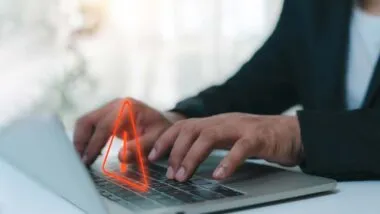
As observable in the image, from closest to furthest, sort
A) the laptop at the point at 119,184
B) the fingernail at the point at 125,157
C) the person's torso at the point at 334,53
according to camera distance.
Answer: the laptop at the point at 119,184
the fingernail at the point at 125,157
the person's torso at the point at 334,53

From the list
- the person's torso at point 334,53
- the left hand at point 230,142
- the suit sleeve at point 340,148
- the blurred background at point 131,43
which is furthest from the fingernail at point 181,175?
the blurred background at point 131,43

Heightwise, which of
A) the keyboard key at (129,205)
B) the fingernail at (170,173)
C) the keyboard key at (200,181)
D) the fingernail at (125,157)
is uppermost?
the keyboard key at (129,205)

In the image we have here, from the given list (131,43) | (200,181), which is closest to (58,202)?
(200,181)

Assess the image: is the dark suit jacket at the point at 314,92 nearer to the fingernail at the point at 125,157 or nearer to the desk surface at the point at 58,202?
the desk surface at the point at 58,202

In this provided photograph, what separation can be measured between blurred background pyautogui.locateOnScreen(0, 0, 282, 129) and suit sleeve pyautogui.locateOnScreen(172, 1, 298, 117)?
24cm

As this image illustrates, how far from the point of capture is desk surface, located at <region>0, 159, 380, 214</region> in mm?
500

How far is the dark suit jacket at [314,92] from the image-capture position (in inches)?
25.5

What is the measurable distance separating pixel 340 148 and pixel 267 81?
431 millimetres

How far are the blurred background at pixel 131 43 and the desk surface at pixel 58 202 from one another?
753mm

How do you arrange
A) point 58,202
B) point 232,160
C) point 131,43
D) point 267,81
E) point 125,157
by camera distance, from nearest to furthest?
point 58,202 → point 232,160 → point 125,157 → point 267,81 → point 131,43

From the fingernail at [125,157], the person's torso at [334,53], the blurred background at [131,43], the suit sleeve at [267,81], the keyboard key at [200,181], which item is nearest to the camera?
the keyboard key at [200,181]

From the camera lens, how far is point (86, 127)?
814mm

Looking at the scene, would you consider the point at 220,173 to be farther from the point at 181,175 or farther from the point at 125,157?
the point at 125,157

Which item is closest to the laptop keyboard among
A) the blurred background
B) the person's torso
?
the person's torso
